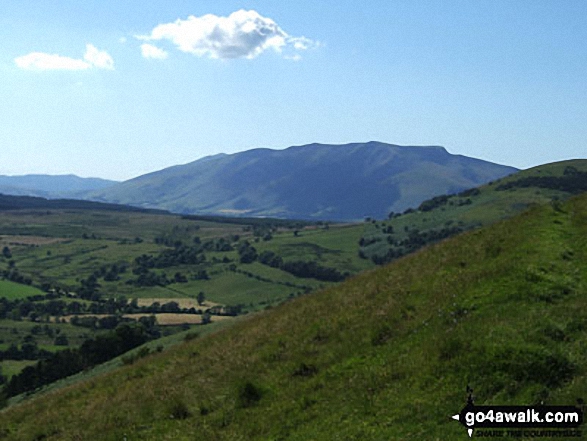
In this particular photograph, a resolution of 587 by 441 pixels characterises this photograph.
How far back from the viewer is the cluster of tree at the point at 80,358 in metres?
52.9

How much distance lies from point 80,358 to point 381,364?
4378 cm

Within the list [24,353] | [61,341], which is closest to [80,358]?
[24,353]

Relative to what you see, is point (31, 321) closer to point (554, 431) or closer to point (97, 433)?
point (97, 433)

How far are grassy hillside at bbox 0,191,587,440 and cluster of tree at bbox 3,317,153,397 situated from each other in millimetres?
24328

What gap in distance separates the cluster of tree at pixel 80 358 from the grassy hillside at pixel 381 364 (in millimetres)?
24328

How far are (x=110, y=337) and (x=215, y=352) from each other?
31225 millimetres

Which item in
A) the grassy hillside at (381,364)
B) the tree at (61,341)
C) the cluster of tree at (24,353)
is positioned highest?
the grassy hillside at (381,364)

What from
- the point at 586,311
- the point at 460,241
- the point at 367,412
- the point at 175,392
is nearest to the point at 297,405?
the point at 367,412

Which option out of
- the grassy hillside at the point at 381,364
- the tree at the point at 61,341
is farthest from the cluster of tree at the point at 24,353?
the grassy hillside at the point at 381,364

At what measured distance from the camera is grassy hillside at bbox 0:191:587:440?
14.5 m

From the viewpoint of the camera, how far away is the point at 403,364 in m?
17.3

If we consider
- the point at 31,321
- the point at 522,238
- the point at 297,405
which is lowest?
the point at 31,321

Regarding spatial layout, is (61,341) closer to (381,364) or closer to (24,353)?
(24,353)

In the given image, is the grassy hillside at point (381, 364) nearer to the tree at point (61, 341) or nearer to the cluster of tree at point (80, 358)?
the cluster of tree at point (80, 358)
